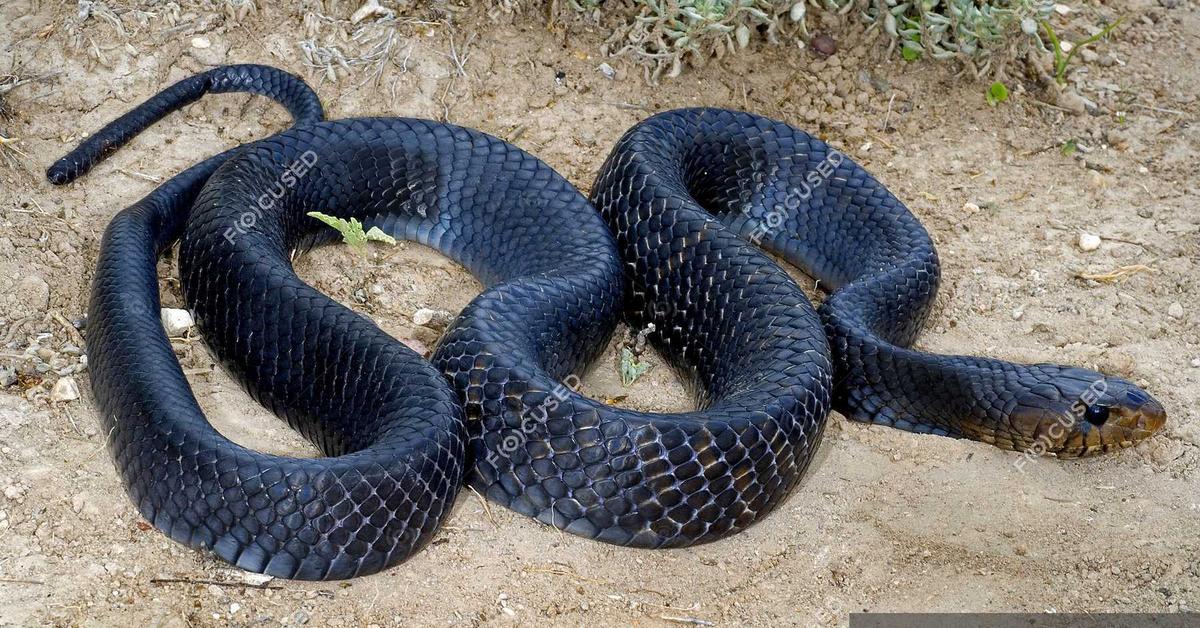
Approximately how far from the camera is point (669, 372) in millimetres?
5438

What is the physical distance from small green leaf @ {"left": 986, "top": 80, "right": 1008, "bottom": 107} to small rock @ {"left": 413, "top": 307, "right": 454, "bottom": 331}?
377 centimetres

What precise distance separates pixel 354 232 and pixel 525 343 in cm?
127

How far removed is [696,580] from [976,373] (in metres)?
1.59

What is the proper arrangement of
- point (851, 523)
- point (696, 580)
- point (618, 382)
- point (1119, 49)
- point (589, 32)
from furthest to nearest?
point (1119, 49)
point (589, 32)
point (618, 382)
point (851, 523)
point (696, 580)

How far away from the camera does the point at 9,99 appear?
6.17 meters

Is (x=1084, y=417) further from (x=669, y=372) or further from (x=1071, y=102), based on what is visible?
(x=1071, y=102)

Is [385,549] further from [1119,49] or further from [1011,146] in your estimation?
[1119,49]

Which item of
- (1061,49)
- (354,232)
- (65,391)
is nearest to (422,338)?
(354,232)

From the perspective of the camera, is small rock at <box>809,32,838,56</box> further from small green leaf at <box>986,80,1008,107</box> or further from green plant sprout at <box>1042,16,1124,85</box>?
green plant sprout at <box>1042,16,1124,85</box>

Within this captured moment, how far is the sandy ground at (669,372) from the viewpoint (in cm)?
403

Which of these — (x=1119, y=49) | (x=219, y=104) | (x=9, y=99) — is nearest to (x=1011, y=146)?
(x=1119, y=49)
